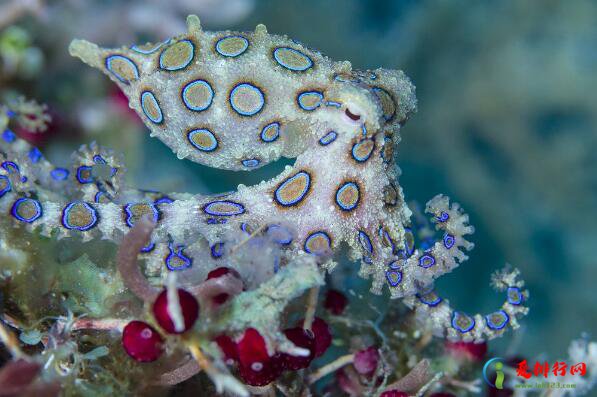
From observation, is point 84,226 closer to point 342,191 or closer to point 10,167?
point 10,167

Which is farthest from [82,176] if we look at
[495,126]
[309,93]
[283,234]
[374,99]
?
[495,126]

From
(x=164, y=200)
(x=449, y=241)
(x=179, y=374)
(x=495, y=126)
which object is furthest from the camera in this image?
(x=495, y=126)

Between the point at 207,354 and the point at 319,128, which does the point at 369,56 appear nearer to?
the point at 319,128

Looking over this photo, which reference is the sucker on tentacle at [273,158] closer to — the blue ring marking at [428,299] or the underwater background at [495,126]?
the blue ring marking at [428,299]

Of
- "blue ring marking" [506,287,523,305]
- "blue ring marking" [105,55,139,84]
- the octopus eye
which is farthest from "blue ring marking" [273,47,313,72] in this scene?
"blue ring marking" [506,287,523,305]

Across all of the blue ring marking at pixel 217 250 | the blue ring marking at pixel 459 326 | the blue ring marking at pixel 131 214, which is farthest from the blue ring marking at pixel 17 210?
the blue ring marking at pixel 459 326
